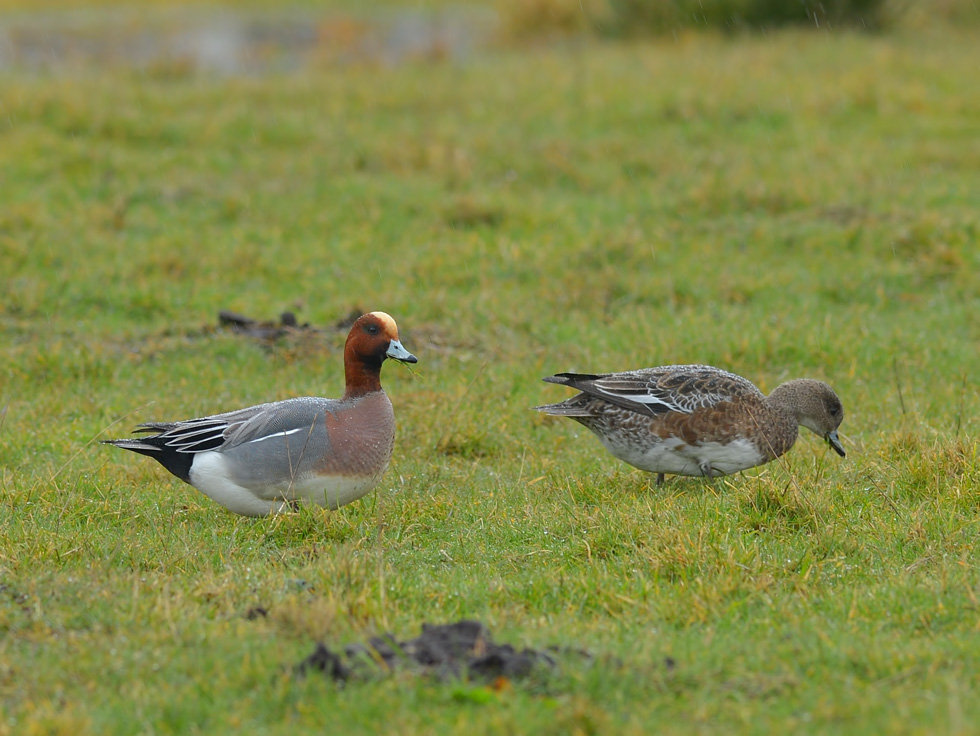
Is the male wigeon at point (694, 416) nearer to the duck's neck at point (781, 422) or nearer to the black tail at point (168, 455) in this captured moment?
the duck's neck at point (781, 422)

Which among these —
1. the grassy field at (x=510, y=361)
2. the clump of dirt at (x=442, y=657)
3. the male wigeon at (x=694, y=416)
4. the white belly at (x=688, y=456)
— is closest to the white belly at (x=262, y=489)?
the grassy field at (x=510, y=361)

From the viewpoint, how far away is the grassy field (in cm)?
439

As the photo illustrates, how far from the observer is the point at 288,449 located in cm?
601

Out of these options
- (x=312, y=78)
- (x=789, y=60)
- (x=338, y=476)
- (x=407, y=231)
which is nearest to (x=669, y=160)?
(x=407, y=231)

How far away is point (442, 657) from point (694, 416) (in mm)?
2567

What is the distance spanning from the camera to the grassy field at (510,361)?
4391 millimetres

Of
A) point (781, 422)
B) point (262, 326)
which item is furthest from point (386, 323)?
point (262, 326)

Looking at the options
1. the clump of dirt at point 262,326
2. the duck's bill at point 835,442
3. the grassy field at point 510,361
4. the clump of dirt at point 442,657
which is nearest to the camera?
the clump of dirt at point 442,657

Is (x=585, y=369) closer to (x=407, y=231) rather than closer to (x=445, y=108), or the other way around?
(x=407, y=231)

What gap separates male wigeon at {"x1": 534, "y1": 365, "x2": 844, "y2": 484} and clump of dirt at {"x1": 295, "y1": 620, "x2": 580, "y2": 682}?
2.17 m

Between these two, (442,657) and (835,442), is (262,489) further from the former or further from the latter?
(835,442)

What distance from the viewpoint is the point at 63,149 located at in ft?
41.6

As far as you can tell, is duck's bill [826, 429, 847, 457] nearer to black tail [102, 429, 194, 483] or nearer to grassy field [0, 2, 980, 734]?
grassy field [0, 2, 980, 734]

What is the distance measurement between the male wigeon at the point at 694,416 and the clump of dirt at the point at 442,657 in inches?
85.4
